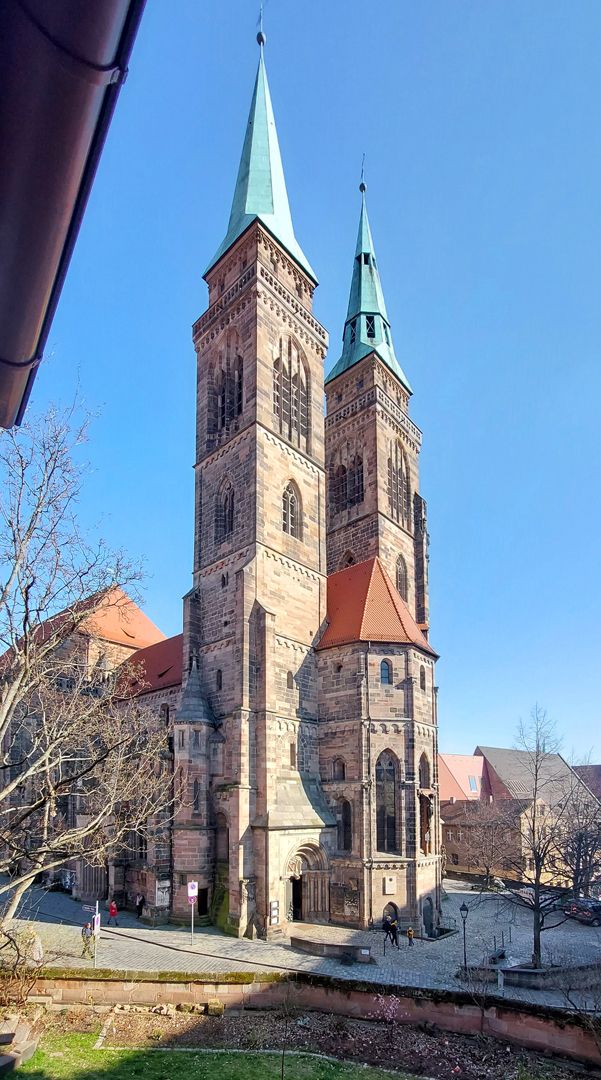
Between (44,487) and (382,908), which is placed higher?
(44,487)

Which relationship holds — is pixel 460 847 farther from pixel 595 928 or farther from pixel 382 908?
pixel 382 908

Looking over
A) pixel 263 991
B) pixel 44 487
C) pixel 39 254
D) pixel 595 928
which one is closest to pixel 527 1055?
pixel 263 991

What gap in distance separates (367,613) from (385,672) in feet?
8.80

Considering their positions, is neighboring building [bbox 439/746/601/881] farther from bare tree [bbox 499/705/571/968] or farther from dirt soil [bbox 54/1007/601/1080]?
dirt soil [bbox 54/1007/601/1080]

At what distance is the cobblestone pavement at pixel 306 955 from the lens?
19.1m

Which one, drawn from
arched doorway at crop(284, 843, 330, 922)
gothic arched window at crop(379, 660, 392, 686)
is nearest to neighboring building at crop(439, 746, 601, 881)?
arched doorway at crop(284, 843, 330, 922)

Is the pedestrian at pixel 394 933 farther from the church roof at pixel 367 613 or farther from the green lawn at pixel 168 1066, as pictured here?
the green lawn at pixel 168 1066

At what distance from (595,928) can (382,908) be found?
37.9 feet

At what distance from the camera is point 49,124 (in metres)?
1.58

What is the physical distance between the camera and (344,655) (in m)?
28.1

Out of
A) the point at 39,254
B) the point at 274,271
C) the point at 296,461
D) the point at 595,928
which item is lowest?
the point at 595,928

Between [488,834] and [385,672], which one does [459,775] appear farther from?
[385,672]

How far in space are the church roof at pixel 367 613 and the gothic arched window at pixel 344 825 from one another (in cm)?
618

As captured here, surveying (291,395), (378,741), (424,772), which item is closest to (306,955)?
(378,741)
